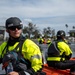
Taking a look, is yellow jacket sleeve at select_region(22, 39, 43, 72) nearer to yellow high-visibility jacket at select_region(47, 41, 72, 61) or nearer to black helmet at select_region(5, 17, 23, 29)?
black helmet at select_region(5, 17, 23, 29)

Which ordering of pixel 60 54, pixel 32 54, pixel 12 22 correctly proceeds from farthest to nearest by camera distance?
pixel 60 54 → pixel 12 22 → pixel 32 54

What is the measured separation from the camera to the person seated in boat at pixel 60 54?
9516 mm

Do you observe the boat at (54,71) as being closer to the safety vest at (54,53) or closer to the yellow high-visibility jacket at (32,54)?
the safety vest at (54,53)

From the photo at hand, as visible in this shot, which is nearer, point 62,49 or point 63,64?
point 62,49

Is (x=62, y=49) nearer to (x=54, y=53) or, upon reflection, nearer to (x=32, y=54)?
(x=54, y=53)

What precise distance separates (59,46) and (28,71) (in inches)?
219

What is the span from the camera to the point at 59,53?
9.52 meters

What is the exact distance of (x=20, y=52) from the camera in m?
4.11

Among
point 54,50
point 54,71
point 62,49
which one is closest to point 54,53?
point 54,50

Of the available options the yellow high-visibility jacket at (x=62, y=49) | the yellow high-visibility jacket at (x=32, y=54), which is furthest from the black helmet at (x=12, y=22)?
the yellow high-visibility jacket at (x=62, y=49)

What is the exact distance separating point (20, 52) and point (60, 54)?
5.53 m

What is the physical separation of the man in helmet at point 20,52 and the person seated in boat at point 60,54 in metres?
5.34

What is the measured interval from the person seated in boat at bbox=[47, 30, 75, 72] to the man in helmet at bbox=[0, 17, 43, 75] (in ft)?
17.5

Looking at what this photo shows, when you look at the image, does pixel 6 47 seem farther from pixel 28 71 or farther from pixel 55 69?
pixel 55 69
